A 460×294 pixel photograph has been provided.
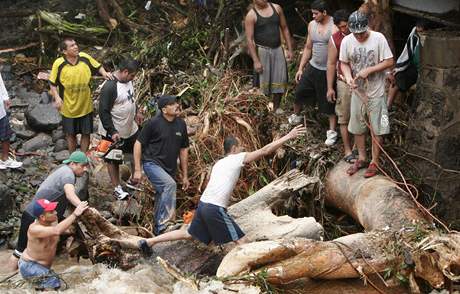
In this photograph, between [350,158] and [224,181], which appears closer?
[224,181]

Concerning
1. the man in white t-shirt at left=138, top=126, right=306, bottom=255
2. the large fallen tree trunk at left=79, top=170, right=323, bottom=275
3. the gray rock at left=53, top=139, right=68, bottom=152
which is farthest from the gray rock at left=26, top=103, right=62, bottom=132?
the man in white t-shirt at left=138, top=126, right=306, bottom=255

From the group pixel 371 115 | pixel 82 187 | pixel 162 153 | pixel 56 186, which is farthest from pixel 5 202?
pixel 371 115

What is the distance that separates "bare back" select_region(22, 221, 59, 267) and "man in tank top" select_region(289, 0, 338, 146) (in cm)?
375

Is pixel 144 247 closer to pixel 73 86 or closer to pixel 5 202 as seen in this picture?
pixel 5 202

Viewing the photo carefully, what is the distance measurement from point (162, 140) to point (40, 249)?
200 cm

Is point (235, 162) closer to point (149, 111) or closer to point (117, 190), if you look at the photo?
point (117, 190)

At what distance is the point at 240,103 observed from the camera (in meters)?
12.0

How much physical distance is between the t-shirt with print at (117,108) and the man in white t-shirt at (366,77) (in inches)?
112

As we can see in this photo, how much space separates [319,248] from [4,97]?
520 centimetres

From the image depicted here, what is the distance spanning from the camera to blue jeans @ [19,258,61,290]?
868 cm

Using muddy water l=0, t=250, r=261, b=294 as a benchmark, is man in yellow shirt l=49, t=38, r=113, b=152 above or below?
above

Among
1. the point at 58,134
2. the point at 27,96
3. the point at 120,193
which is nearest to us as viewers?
the point at 120,193

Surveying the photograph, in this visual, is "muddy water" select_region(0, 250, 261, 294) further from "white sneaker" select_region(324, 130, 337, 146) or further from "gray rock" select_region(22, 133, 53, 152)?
"gray rock" select_region(22, 133, 53, 152)

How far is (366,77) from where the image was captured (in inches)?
371
